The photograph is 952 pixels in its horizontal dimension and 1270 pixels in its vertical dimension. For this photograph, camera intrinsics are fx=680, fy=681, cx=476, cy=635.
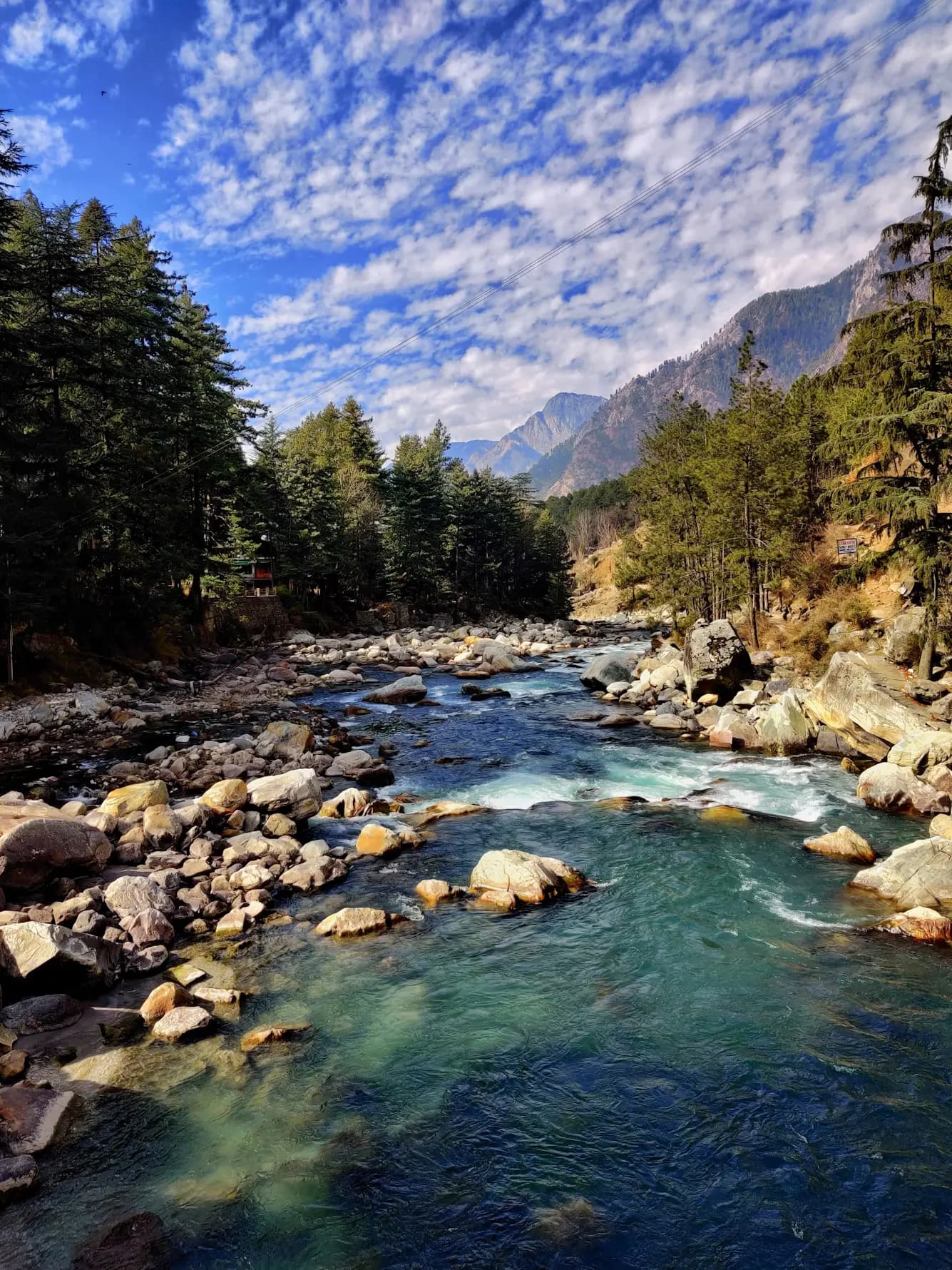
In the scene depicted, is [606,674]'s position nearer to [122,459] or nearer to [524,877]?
[524,877]

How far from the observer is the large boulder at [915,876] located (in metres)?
9.05

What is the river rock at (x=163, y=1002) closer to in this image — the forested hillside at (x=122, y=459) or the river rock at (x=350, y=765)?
the river rock at (x=350, y=765)

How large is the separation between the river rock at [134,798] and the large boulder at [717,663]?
16.7 metres

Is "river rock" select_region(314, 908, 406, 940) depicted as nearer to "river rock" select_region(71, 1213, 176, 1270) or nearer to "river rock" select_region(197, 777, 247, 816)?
"river rock" select_region(71, 1213, 176, 1270)

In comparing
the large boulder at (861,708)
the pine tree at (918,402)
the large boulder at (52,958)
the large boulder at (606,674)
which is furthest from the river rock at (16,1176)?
the large boulder at (606,674)

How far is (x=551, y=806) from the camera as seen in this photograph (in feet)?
Answer: 44.6

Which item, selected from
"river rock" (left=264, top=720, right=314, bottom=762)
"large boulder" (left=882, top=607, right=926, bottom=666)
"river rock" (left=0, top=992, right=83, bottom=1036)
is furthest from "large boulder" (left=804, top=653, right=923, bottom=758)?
"river rock" (left=0, top=992, right=83, bottom=1036)

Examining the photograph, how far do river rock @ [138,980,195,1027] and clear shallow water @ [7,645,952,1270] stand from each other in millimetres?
A: 515

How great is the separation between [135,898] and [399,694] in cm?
1691

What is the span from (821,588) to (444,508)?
32873mm

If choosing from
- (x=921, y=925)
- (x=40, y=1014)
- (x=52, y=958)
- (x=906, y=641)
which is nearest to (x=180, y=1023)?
(x=40, y=1014)

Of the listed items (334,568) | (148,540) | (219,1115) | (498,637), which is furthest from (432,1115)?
(334,568)

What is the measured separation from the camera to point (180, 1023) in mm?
6887

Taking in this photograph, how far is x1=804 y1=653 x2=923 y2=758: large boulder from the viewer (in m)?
15.5
